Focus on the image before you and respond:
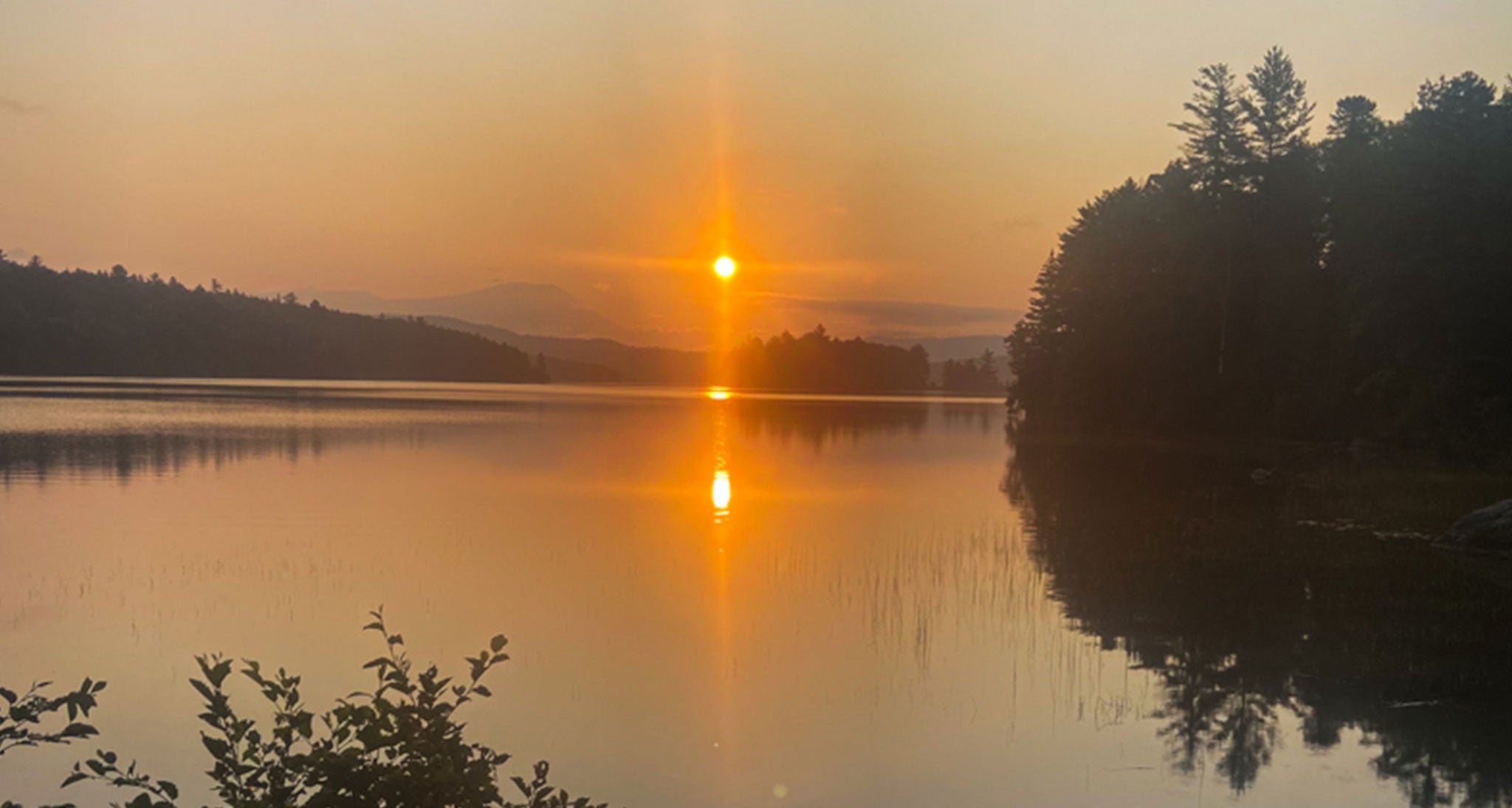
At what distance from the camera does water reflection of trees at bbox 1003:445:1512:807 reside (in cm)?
1143

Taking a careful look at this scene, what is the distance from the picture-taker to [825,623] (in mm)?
17328

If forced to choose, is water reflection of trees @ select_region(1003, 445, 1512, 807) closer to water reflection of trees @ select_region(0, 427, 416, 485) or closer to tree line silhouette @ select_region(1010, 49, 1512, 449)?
tree line silhouette @ select_region(1010, 49, 1512, 449)

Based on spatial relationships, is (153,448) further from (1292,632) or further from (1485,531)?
(1485,531)

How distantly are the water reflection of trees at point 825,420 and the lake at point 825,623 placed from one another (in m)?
27.9

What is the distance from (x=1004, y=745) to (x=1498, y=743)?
15.2 feet

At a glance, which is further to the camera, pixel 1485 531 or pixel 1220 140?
pixel 1220 140

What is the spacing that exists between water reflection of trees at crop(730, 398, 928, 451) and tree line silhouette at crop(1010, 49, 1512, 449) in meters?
11.8

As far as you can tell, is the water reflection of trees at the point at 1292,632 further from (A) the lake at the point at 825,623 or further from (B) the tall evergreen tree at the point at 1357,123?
(B) the tall evergreen tree at the point at 1357,123

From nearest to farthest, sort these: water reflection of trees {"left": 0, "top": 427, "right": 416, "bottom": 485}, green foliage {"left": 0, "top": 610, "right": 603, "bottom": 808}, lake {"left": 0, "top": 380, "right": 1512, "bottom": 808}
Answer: green foliage {"left": 0, "top": 610, "right": 603, "bottom": 808}, lake {"left": 0, "top": 380, "right": 1512, "bottom": 808}, water reflection of trees {"left": 0, "top": 427, "right": 416, "bottom": 485}

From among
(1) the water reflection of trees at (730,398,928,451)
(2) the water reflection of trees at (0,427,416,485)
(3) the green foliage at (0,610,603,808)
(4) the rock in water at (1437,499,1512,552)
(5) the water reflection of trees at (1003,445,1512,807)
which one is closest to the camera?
(3) the green foliage at (0,610,603,808)

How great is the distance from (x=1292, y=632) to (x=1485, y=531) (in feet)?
35.2

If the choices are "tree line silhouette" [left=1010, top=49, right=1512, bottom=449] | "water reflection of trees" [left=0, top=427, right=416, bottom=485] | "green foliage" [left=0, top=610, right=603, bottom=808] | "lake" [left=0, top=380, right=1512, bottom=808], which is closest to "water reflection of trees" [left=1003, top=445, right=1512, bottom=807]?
"lake" [left=0, top=380, right=1512, bottom=808]

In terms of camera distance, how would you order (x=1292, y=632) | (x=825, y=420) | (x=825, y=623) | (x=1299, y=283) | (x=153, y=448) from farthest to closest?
(x=825, y=420)
(x=1299, y=283)
(x=153, y=448)
(x=825, y=623)
(x=1292, y=632)

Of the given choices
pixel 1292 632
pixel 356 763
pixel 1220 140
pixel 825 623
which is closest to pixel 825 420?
pixel 1220 140
